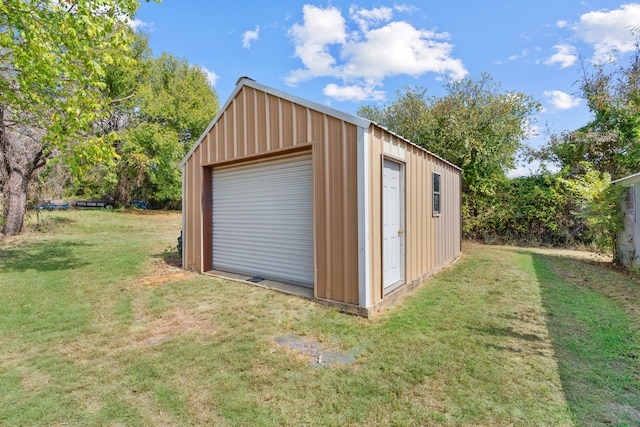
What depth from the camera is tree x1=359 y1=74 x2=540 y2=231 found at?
1127cm

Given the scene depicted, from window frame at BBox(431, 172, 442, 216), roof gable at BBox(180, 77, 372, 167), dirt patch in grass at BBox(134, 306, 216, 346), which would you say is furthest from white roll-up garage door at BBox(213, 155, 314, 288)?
window frame at BBox(431, 172, 442, 216)

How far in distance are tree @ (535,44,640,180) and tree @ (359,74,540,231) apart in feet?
5.15

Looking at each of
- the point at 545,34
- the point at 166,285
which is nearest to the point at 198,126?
the point at 166,285

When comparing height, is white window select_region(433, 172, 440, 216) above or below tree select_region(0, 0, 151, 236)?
below

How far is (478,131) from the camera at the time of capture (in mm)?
11500

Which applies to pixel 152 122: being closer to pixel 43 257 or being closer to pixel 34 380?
pixel 43 257

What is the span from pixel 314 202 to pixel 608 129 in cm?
1217

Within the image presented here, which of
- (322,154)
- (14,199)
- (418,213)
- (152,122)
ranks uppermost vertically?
(152,122)

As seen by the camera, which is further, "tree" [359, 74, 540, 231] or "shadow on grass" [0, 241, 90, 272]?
"tree" [359, 74, 540, 231]

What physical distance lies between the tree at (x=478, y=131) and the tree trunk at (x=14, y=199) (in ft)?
48.3

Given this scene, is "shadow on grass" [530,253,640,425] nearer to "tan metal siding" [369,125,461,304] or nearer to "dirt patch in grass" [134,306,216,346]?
"tan metal siding" [369,125,461,304]

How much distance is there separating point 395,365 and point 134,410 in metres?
2.11

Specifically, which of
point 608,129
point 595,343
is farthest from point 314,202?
point 608,129

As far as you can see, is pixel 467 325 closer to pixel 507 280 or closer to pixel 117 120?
pixel 507 280
